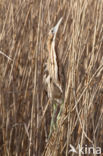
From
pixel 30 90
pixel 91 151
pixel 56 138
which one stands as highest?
pixel 30 90

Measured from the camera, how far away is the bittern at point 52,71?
85cm

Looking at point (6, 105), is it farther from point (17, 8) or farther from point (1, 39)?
point (17, 8)

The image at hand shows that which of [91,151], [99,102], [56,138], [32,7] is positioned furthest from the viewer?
[32,7]

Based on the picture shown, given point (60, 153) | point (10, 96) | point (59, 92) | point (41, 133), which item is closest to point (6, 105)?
point (10, 96)

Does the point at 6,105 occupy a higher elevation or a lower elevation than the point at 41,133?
higher

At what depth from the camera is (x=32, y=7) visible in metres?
1.47

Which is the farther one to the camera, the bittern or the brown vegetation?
the brown vegetation

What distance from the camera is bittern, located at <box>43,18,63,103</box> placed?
85 centimetres

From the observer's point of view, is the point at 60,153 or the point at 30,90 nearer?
the point at 60,153

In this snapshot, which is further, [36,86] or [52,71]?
[36,86]

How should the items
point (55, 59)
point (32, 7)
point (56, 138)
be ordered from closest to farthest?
point (55, 59), point (56, 138), point (32, 7)

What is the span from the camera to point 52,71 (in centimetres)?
87

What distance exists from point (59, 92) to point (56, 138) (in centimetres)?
22

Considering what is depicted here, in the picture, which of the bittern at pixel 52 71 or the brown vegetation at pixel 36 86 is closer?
the bittern at pixel 52 71
